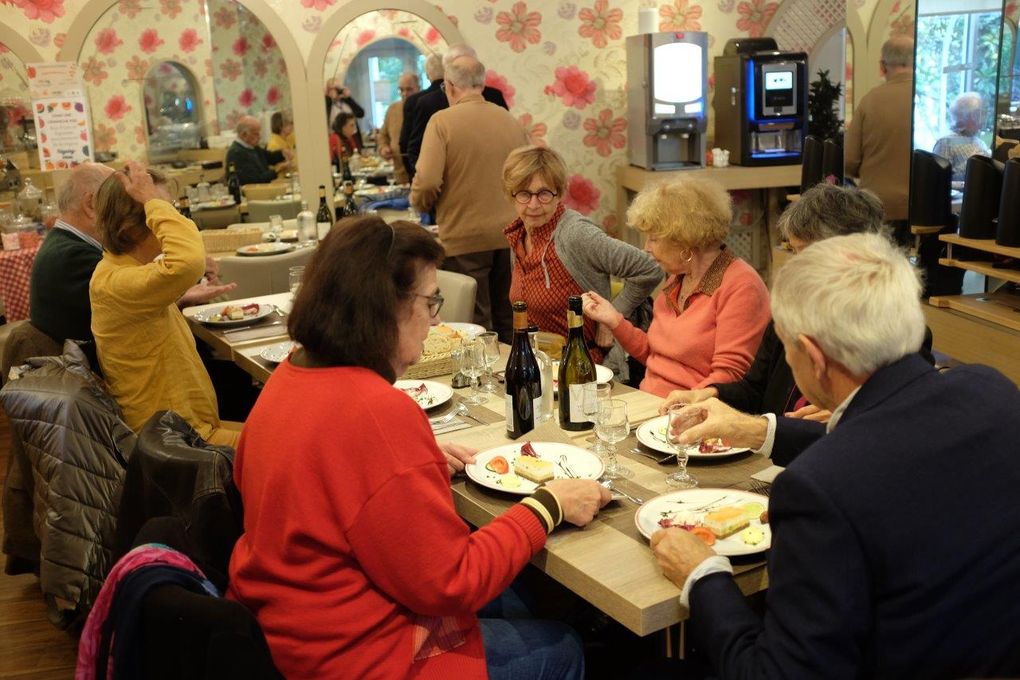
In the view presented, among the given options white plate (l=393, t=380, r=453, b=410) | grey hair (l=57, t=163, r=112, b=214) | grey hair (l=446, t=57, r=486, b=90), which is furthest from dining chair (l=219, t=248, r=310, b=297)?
white plate (l=393, t=380, r=453, b=410)

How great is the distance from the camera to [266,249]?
202 inches

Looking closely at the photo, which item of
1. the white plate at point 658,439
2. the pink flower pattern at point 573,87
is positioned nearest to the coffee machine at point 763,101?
the pink flower pattern at point 573,87

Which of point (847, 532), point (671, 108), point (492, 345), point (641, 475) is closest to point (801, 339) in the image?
point (847, 532)

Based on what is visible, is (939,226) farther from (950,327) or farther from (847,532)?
(847,532)

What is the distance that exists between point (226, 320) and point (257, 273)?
0.92 meters

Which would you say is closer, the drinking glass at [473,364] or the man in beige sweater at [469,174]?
the drinking glass at [473,364]

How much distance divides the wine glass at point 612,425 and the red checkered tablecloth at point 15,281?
14.2 feet

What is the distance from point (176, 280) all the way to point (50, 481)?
25.8 inches

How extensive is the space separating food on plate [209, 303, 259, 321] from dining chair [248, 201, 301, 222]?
2484mm

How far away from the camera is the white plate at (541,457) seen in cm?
202

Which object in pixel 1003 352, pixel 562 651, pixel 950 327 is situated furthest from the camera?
pixel 950 327

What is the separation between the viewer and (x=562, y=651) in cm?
187

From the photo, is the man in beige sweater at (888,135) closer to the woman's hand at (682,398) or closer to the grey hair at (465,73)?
the grey hair at (465,73)

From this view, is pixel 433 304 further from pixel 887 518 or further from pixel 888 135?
pixel 888 135
